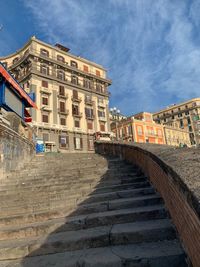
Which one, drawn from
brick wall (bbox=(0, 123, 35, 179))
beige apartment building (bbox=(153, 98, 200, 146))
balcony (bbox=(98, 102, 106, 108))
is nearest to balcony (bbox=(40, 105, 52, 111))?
balcony (bbox=(98, 102, 106, 108))

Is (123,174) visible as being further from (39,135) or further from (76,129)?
(76,129)

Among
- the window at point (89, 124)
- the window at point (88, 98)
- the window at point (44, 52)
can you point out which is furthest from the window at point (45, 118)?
the window at point (44, 52)

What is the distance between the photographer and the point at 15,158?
9320 mm

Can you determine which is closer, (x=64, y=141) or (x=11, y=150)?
(x=11, y=150)

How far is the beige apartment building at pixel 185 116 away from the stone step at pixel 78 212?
76641 millimetres

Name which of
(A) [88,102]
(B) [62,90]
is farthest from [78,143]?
(B) [62,90]

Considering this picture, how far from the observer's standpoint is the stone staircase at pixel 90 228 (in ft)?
9.24

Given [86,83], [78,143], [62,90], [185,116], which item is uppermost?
[185,116]

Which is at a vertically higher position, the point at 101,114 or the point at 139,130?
the point at 101,114

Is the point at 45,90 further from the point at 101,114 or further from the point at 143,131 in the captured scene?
the point at 143,131

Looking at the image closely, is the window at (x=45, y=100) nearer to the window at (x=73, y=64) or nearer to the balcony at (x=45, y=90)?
the balcony at (x=45, y=90)

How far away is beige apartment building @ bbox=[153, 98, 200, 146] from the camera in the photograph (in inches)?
3091

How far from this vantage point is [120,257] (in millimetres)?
2750

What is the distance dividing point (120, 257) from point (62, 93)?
37620mm
